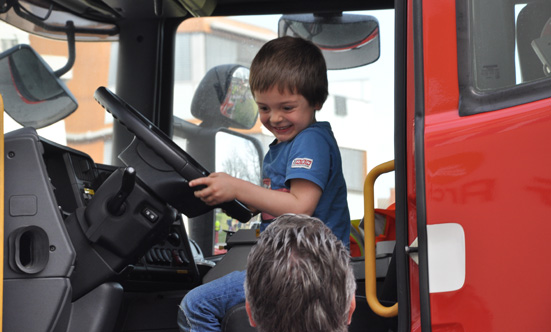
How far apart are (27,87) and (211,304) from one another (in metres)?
1.38

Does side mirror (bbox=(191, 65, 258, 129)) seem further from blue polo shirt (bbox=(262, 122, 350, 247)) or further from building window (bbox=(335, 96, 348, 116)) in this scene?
blue polo shirt (bbox=(262, 122, 350, 247))

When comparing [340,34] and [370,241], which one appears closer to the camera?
[370,241]

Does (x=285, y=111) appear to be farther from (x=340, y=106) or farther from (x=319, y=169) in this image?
(x=340, y=106)

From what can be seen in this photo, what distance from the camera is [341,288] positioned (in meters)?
1.00

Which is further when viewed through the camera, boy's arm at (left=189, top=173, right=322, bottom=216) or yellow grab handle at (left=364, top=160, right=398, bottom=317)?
boy's arm at (left=189, top=173, right=322, bottom=216)

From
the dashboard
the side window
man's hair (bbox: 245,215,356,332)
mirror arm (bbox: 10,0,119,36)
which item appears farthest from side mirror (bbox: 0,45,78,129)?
man's hair (bbox: 245,215,356,332)

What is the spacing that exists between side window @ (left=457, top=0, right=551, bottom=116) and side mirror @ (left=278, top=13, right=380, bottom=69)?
3.95ft

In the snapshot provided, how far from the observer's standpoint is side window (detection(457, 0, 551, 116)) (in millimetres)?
1510

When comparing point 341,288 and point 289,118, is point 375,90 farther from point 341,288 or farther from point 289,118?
point 341,288

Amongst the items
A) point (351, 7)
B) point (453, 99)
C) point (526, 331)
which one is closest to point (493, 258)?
point (526, 331)

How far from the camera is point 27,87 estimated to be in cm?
282

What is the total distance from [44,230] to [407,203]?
3.19 feet

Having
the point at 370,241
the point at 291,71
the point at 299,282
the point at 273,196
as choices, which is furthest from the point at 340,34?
the point at 299,282

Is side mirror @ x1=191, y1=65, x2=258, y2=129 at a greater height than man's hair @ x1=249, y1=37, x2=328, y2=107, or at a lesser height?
lesser
